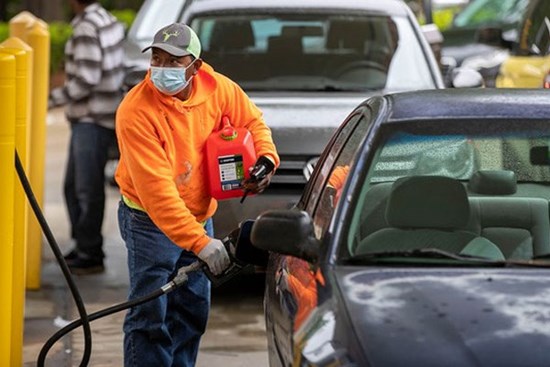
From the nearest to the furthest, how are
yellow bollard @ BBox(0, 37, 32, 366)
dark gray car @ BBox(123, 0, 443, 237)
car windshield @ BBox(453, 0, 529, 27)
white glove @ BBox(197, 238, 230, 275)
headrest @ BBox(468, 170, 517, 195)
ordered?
1. headrest @ BBox(468, 170, 517, 195)
2. white glove @ BBox(197, 238, 230, 275)
3. yellow bollard @ BBox(0, 37, 32, 366)
4. dark gray car @ BBox(123, 0, 443, 237)
5. car windshield @ BBox(453, 0, 529, 27)

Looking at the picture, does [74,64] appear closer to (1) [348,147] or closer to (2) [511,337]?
(1) [348,147]

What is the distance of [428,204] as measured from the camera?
5711 mm

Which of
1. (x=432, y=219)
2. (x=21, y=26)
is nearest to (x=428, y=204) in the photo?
(x=432, y=219)

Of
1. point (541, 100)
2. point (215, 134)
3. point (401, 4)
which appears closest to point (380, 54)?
point (401, 4)

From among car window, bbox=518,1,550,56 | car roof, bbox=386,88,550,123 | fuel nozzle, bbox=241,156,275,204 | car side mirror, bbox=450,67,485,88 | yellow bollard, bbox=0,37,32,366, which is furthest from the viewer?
car window, bbox=518,1,550,56

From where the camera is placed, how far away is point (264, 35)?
37.9 feet

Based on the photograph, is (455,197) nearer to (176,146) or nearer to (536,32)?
(176,146)

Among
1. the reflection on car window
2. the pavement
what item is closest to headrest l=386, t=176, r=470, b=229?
the reflection on car window

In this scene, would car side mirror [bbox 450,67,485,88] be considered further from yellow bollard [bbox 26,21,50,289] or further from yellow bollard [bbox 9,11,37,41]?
yellow bollard [bbox 9,11,37,41]

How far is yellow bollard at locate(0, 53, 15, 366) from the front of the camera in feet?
23.5

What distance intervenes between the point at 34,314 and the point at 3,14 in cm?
2314

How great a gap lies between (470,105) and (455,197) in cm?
38

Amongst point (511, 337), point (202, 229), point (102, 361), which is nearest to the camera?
point (511, 337)

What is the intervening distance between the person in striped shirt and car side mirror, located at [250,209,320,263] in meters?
5.47
